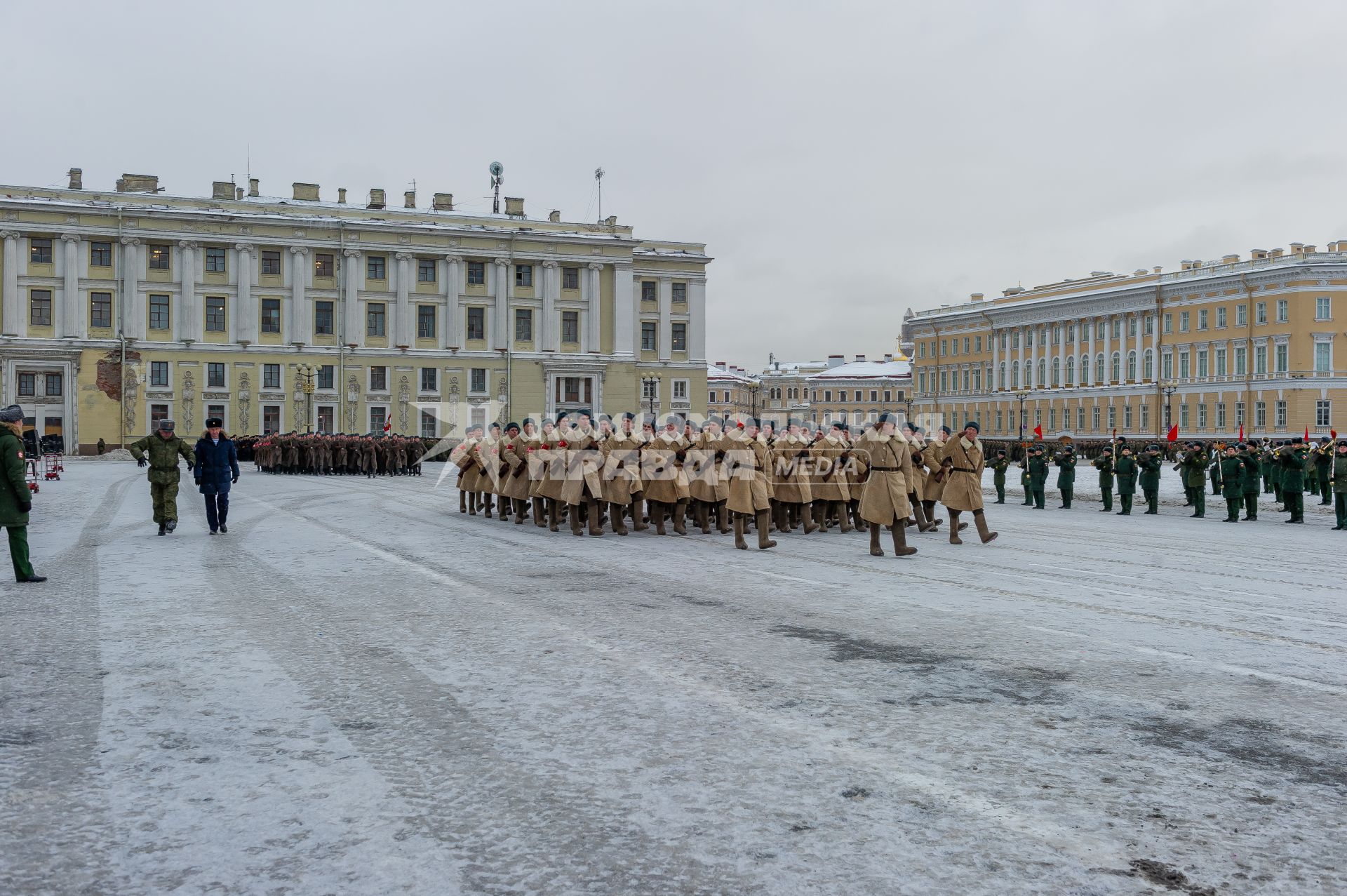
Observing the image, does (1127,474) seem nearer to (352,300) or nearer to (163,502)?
(163,502)

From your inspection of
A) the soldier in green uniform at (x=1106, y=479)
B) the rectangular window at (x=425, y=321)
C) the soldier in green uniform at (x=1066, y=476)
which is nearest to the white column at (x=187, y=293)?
the rectangular window at (x=425, y=321)

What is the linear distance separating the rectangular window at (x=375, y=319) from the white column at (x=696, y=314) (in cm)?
2084

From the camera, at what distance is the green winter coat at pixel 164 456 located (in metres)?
16.0

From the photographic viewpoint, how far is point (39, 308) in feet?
220

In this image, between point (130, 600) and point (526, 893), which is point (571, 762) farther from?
point (130, 600)

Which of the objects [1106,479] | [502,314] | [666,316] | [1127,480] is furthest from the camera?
[666,316]

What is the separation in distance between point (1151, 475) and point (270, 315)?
5913 cm

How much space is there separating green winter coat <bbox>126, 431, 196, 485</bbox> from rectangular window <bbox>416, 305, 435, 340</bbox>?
2331 inches

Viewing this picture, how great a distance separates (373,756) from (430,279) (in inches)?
2835

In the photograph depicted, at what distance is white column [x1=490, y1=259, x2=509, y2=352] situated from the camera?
75500mm

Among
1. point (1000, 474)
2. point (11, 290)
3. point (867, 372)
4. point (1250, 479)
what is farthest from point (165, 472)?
point (867, 372)

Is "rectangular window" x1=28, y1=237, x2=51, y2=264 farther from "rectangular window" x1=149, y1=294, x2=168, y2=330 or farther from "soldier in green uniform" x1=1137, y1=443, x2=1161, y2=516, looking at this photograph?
"soldier in green uniform" x1=1137, y1=443, x2=1161, y2=516

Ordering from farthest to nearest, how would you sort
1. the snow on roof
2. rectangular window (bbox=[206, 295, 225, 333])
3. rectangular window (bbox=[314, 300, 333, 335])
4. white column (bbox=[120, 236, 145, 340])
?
→ the snow on roof, rectangular window (bbox=[314, 300, 333, 335]), rectangular window (bbox=[206, 295, 225, 333]), white column (bbox=[120, 236, 145, 340])

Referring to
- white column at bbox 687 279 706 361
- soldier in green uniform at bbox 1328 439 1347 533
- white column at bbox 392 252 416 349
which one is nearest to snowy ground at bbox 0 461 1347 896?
soldier in green uniform at bbox 1328 439 1347 533
